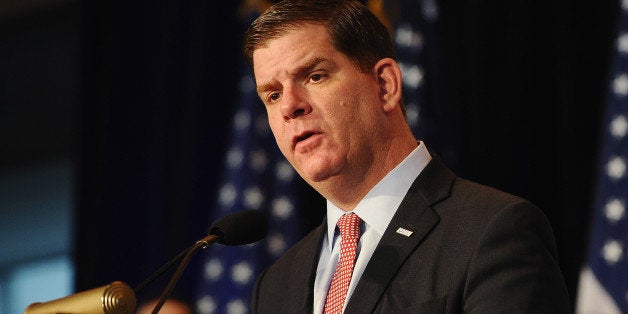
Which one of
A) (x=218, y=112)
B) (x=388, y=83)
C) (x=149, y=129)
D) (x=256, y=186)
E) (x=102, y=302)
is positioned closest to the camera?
(x=102, y=302)

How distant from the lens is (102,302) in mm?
1615

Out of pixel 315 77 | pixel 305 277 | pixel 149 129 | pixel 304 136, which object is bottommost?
pixel 149 129

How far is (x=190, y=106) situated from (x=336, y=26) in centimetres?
316

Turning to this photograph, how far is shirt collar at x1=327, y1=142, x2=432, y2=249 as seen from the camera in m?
2.21

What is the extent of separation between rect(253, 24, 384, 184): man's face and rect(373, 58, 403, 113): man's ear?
0.08ft

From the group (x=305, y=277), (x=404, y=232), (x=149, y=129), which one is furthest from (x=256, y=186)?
(x=404, y=232)

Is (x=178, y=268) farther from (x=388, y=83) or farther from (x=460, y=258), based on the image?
(x=388, y=83)

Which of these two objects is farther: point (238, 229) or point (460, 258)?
point (238, 229)

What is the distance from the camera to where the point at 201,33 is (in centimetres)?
546

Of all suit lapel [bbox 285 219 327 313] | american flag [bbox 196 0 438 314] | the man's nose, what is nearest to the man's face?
the man's nose

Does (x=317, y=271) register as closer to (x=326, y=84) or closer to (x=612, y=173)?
(x=326, y=84)

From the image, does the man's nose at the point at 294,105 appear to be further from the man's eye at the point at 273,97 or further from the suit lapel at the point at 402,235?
the suit lapel at the point at 402,235

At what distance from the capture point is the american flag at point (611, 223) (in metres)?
3.74

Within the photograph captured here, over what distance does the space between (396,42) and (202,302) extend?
5.03 ft
